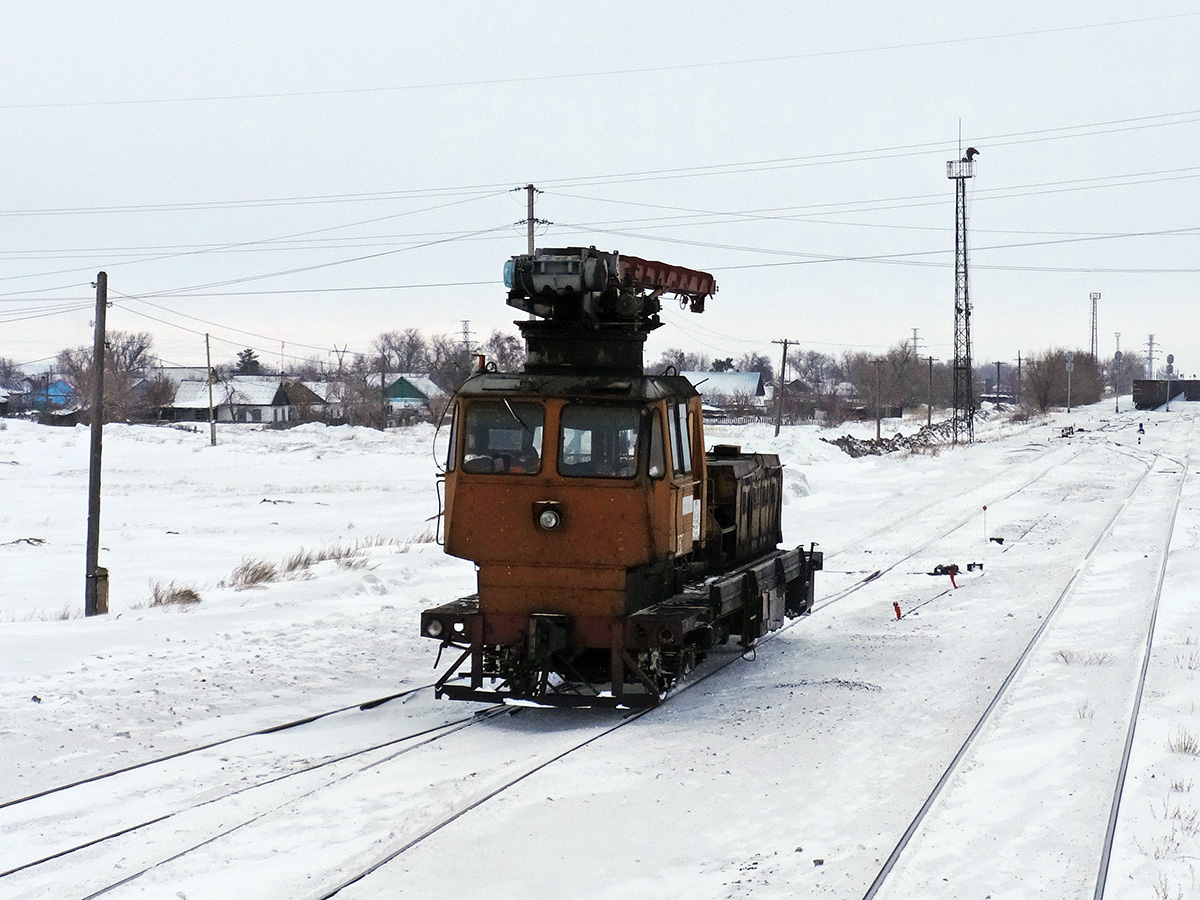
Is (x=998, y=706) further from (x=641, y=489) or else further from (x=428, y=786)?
(x=428, y=786)

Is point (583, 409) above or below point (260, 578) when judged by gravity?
above

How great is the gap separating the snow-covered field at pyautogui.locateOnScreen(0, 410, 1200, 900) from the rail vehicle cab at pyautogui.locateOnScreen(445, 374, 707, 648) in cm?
113

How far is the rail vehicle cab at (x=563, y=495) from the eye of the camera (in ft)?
33.0

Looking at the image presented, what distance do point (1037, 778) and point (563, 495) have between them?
443cm

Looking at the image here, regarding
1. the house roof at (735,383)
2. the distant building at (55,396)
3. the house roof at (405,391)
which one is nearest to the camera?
the house roof at (735,383)

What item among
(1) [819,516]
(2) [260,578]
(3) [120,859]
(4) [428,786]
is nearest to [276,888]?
(3) [120,859]

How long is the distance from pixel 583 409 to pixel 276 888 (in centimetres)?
503

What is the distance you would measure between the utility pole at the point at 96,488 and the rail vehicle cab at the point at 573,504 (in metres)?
7.38

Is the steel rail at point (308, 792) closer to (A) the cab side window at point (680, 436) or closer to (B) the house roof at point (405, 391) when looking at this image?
(A) the cab side window at point (680, 436)

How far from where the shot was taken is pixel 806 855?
6.91 metres

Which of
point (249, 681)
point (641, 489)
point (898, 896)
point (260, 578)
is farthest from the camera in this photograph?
point (260, 578)

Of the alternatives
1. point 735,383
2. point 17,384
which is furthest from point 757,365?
point 17,384

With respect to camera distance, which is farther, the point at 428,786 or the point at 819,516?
the point at 819,516

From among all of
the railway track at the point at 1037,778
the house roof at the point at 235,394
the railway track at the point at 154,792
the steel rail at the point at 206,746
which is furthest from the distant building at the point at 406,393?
the railway track at the point at 154,792
